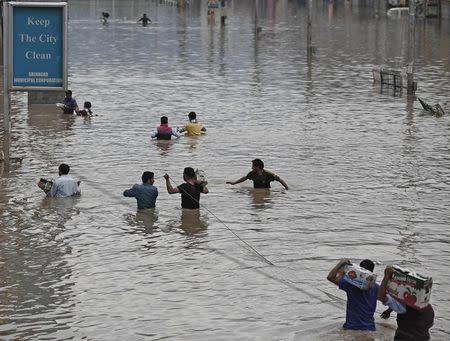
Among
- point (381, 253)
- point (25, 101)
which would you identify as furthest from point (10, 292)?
point (25, 101)

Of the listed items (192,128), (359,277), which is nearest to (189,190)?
(359,277)

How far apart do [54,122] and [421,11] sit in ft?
230

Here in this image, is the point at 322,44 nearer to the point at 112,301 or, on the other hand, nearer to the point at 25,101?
the point at 25,101

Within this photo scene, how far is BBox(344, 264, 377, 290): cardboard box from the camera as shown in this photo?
1293 centimetres

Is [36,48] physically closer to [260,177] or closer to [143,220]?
[260,177]

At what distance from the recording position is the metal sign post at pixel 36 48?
24391mm

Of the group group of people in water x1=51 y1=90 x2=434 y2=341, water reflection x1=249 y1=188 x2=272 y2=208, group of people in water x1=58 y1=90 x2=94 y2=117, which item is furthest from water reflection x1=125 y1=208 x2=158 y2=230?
group of people in water x1=58 y1=90 x2=94 y2=117

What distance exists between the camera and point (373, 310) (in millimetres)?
13344

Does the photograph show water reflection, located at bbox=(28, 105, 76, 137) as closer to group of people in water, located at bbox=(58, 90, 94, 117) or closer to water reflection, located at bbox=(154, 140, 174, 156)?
group of people in water, located at bbox=(58, 90, 94, 117)

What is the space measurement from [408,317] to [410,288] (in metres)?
0.48

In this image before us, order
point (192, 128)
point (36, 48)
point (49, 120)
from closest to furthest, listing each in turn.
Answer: point (36, 48) → point (192, 128) → point (49, 120)

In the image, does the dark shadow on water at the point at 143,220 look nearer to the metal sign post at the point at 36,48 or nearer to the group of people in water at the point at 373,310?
the metal sign post at the point at 36,48

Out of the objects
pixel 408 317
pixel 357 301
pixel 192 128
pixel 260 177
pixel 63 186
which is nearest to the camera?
pixel 408 317

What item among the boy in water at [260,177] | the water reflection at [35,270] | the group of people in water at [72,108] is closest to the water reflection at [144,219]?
the water reflection at [35,270]
